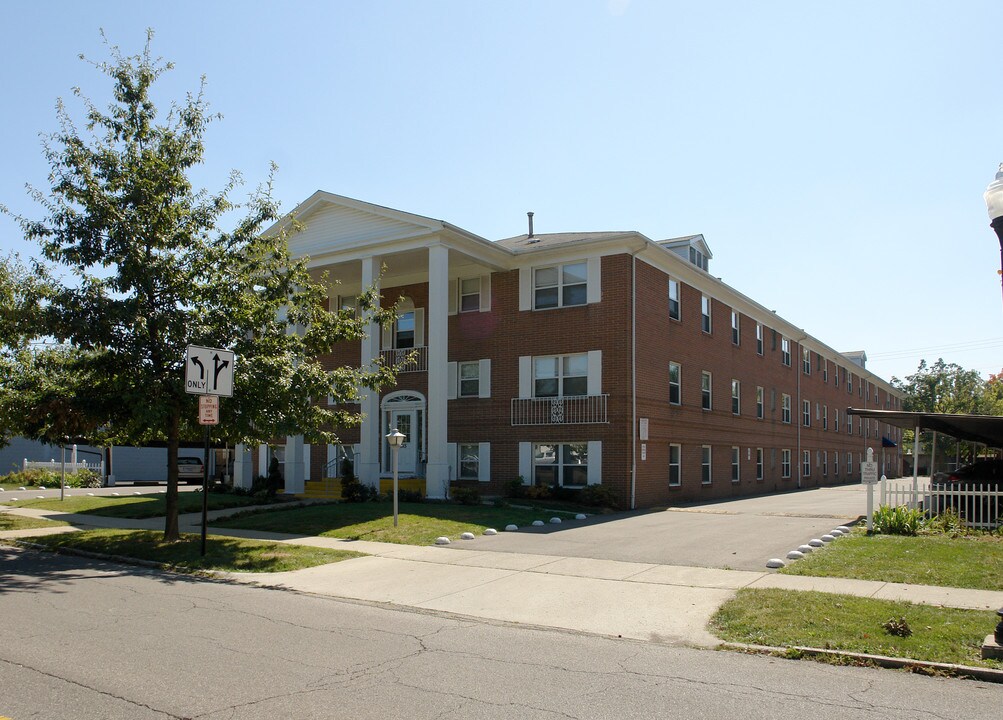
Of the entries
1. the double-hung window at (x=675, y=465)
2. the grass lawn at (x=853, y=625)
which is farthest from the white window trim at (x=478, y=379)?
the grass lawn at (x=853, y=625)

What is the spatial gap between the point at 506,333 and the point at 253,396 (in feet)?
39.0

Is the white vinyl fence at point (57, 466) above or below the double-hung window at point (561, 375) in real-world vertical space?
below

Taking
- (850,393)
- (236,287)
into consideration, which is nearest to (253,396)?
(236,287)

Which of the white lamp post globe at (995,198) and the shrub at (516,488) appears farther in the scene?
the shrub at (516,488)

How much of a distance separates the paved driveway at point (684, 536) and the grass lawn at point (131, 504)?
413 inches

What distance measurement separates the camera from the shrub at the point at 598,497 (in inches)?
891

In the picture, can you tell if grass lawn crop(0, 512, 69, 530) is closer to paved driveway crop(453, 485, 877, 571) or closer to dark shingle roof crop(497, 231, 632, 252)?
paved driveway crop(453, 485, 877, 571)

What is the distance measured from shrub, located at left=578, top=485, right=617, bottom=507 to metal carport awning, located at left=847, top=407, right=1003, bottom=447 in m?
6.66

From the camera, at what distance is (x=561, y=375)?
24797mm

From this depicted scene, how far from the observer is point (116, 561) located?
560 inches

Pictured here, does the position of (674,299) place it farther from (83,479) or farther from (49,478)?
(49,478)

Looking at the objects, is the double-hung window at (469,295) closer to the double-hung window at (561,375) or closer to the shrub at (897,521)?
the double-hung window at (561,375)

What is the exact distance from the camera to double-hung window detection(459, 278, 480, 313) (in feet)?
87.6

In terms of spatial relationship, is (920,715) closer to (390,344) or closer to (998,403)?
(390,344)
